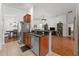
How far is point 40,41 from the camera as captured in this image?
5.54 ft

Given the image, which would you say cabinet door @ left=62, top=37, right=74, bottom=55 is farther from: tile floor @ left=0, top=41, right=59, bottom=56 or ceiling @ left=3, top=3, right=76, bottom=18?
ceiling @ left=3, top=3, right=76, bottom=18

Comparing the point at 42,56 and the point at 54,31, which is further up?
the point at 54,31

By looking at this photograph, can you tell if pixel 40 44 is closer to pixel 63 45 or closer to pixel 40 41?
pixel 40 41

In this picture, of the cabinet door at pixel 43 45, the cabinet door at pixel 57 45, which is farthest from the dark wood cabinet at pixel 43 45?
the cabinet door at pixel 57 45

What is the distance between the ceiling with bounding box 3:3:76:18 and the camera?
161 cm

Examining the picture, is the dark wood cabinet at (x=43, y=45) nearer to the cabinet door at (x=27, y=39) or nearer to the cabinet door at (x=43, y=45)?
the cabinet door at (x=43, y=45)

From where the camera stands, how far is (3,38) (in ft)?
5.26

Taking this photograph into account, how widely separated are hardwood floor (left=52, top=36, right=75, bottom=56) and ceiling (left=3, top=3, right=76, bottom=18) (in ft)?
1.33

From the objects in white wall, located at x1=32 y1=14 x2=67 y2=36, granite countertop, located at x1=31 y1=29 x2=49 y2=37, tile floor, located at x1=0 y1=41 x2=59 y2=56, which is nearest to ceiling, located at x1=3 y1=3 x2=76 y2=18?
white wall, located at x1=32 y1=14 x2=67 y2=36

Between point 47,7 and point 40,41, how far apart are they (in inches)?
22.4

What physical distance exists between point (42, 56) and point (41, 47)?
15 centimetres

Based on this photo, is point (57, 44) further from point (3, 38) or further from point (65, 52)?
point (3, 38)

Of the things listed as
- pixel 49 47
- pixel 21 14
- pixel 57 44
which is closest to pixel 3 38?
pixel 21 14

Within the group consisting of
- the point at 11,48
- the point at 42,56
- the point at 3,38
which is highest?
the point at 3,38
